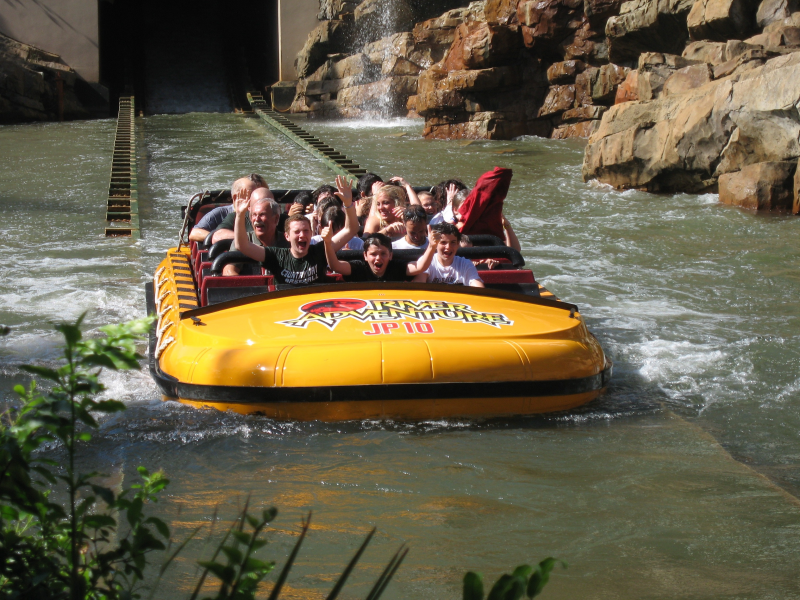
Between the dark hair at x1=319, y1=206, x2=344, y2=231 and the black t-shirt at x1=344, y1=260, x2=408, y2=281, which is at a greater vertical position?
the dark hair at x1=319, y1=206, x2=344, y2=231

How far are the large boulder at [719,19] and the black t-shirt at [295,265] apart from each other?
9.95 meters

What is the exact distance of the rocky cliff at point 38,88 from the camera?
19.7 m

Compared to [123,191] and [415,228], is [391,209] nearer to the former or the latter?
[415,228]

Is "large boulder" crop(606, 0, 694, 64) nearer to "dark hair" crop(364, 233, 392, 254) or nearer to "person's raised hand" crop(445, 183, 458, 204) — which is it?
"person's raised hand" crop(445, 183, 458, 204)

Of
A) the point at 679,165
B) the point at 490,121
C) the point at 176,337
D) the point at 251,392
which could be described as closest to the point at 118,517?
the point at 251,392

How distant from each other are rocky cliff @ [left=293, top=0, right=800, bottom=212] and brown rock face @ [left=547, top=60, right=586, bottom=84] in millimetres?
27

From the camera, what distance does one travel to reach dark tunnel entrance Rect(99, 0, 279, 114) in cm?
2288

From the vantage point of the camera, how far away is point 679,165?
11.0 meters

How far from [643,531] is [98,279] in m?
5.56

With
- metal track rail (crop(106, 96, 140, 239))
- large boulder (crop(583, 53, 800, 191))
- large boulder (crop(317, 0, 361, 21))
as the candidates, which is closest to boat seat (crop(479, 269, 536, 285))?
metal track rail (crop(106, 96, 140, 239))

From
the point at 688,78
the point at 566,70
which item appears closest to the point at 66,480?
the point at 688,78

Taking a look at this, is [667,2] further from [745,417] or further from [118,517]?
[118,517]

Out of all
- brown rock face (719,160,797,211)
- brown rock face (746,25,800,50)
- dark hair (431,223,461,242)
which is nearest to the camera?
dark hair (431,223,461,242)

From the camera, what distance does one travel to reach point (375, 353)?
3852 mm
